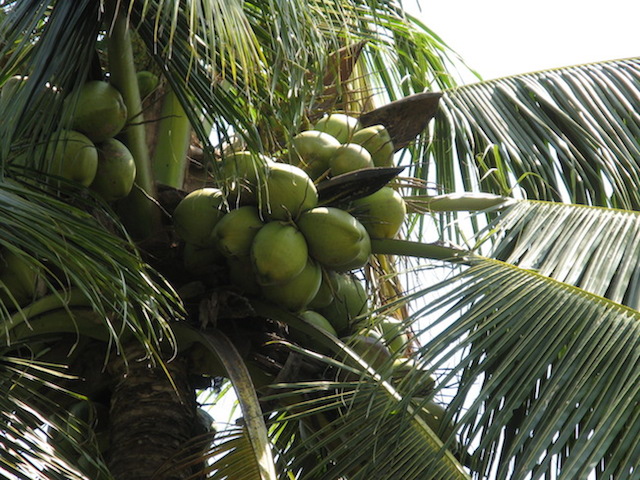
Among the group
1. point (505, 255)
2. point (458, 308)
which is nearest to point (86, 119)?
point (458, 308)

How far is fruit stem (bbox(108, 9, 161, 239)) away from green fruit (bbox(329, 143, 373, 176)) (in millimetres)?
567

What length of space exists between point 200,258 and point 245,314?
219mm

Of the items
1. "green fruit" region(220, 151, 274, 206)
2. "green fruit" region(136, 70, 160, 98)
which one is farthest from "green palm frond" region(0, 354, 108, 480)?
"green fruit" region(136, 70, 160, 98)

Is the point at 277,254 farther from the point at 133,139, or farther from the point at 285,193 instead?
the point at 133,139

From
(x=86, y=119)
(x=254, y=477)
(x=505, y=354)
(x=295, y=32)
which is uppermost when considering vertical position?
(x=295, y=32)

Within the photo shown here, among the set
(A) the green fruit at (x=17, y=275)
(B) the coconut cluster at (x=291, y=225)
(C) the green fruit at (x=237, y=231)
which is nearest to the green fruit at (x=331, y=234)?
(B) the coconut cluster at (x=291, y=225)

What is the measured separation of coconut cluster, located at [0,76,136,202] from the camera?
2535mm

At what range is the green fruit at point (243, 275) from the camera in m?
2.83

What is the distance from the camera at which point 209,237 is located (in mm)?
2828

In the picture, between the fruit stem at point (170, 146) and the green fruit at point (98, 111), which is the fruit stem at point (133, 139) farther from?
the fruit stem at point (170, 146)

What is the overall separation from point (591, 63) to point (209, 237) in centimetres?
206

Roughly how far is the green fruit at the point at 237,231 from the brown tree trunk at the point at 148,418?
0.39m

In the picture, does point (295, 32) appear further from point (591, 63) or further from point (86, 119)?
point (591, 63)

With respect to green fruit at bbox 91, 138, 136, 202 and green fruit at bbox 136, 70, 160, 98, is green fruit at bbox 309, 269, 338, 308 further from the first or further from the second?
green fruit at bbox 136, 70, 160, 98
